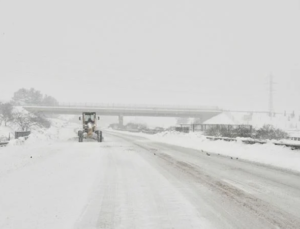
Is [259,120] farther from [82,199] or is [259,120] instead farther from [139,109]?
[82,199]

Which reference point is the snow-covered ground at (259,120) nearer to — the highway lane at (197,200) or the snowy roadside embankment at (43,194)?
the highway lane at (197,200)

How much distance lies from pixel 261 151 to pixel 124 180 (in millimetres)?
10594

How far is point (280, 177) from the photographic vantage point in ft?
34.4

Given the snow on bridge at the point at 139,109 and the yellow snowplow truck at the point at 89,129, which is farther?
the snow on bridge at the point at 139,109

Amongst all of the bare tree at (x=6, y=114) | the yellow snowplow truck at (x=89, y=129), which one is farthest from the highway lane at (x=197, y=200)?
the bare tree at (x=6, y=114)

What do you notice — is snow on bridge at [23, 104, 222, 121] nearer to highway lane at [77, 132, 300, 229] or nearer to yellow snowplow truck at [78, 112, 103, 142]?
yellow snowplow truck at [78, 112, 103, 142]

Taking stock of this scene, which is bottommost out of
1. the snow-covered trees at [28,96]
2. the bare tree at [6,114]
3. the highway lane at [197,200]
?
the highway lane at [197,200]

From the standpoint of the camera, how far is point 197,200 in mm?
7168

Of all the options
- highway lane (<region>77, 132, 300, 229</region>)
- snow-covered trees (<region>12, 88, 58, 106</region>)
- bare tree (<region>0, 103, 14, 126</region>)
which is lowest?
highway lane (<region>77, 132, 300, 229</region>)

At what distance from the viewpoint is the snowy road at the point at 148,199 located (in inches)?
221

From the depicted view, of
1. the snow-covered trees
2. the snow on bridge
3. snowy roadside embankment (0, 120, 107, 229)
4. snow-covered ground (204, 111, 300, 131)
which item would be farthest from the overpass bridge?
snowy roadside embankment (0, 120, 107, 229)

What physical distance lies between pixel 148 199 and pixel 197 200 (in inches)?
42.2

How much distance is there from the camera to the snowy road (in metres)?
5.61

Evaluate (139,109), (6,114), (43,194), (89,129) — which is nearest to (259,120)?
(139,109)
